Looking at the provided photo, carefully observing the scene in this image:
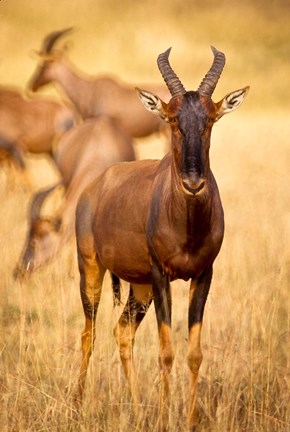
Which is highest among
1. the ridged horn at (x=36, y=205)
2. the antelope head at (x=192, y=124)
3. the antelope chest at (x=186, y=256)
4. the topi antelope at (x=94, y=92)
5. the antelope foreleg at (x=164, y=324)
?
the topi antelope at (x=94, y=92)

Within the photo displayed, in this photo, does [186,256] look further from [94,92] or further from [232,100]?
[94,92]

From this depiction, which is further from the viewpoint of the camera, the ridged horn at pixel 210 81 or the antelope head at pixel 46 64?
the antelope head at pixel 46 64

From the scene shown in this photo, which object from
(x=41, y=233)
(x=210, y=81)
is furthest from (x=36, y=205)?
(x=210, y=81)

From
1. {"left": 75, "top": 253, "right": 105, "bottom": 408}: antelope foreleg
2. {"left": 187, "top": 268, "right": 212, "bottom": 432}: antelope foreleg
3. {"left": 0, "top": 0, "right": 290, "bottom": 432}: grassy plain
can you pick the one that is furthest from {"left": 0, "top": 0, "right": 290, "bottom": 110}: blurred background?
{"left": 187, "top": 268, "right": 212, "bottom": 432}: antelope foreleg

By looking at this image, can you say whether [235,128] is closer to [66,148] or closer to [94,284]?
[66,148]

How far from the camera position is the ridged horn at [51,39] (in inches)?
765

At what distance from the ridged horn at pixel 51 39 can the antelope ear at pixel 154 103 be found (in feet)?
45.7

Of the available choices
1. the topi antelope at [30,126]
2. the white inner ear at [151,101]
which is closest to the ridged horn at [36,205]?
the white inner ear at [151,101]

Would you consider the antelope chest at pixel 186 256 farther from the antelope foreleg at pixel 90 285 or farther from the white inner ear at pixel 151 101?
the antelope foreleg at pixel 90 285

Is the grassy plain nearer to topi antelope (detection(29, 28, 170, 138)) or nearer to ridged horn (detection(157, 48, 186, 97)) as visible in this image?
ridged horn (detection(157, 48, 186, 97))

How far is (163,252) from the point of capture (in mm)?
5402

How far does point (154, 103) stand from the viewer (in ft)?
18.2

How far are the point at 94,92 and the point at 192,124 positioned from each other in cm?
1485

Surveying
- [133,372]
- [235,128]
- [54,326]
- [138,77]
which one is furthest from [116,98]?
[138,77]
